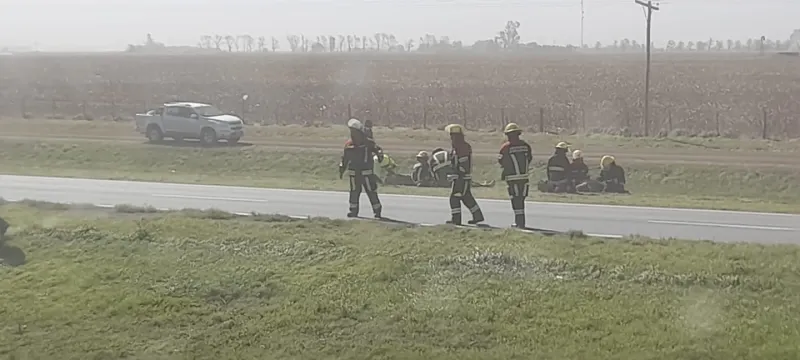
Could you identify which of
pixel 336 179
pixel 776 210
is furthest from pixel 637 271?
pixel 336 179

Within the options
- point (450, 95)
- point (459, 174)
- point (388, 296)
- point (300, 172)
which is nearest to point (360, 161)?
point (459, 174)

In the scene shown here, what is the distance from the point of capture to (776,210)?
17.8 metres

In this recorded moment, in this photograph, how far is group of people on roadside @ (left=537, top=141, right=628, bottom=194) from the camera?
20969 mm

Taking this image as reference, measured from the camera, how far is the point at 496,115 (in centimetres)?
4078

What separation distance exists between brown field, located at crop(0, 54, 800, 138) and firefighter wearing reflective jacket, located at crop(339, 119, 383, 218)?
20.1 meters

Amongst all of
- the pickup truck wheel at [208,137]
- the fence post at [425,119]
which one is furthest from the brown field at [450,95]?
the pickup truck wheel at [208,137]

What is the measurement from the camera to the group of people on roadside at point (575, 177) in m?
21.0

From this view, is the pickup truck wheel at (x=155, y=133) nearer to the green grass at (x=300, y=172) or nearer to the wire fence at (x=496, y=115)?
the green grass at (x=300, y=172)

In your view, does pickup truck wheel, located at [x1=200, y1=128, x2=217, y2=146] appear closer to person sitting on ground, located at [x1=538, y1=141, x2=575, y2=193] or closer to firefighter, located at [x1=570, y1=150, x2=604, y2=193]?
person sitting on ground, located at [x1=538, y1=141, x2=575, y2=193]

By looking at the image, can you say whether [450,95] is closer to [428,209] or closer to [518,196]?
[428,209]

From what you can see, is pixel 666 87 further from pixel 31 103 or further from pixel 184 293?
pixel 184 293

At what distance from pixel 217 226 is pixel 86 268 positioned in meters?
2.47

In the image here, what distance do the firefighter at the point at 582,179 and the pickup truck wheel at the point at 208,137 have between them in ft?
46.8

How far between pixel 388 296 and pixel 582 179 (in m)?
12.5
